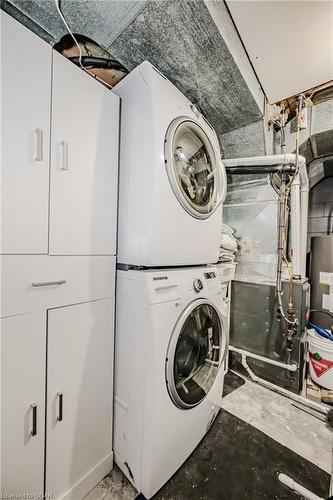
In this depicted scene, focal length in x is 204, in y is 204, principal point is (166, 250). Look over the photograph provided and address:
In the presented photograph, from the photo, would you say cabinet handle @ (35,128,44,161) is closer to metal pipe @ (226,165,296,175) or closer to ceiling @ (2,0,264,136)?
ceiling @ (2,0,264,136)

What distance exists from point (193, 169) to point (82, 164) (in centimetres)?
72

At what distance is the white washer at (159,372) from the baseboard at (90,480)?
65 millimetres

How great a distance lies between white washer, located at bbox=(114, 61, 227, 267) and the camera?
108 cm

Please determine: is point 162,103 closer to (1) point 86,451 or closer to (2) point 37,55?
(2) point 37,55

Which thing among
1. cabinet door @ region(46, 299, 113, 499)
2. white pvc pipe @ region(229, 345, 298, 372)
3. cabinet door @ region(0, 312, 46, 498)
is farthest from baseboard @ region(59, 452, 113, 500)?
white pvc pipe @ region(229, 345, 298, 372)

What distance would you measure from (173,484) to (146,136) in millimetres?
1927

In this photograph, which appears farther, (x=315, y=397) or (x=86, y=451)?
(x=315, y=397)

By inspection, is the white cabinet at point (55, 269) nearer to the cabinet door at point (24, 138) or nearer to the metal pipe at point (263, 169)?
the cabinet door at point (24, 138)

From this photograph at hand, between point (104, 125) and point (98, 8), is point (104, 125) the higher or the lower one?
the lower one

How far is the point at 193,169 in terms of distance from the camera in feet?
4.58

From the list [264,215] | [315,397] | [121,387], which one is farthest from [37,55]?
[315,397]

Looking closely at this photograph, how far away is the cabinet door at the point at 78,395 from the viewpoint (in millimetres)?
943

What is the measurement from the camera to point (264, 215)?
2109 mm

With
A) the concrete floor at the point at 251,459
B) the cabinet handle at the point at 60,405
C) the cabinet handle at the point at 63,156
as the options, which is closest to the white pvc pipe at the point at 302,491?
the concrete floor at the point at 251,459
